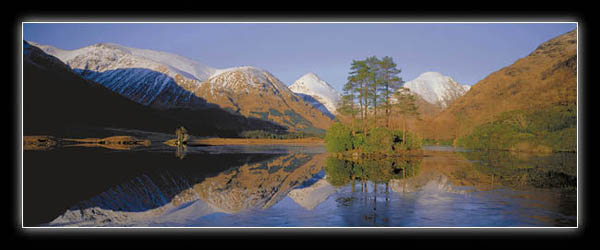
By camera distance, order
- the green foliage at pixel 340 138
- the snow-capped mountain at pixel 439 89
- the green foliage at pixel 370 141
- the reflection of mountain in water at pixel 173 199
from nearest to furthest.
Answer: the reflection of mountain in water at pixel 173 199 < the green foliage at pixel 370 141 < the green foliage at pixel 340 138 < the snow-capped mountain at pixel 439 89

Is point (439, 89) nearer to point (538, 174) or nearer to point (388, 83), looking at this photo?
point (388, 83)

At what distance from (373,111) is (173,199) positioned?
21873mm

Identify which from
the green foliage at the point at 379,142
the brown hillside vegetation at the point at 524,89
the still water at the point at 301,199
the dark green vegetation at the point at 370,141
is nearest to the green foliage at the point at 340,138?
the dark green vegetation at the point at 370,141

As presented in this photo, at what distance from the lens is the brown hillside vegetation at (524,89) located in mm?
14547

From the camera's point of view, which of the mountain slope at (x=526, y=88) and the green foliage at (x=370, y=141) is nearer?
the mountain slope at (x=526, y=88)

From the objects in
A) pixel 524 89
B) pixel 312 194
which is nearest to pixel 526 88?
pixel 524 89

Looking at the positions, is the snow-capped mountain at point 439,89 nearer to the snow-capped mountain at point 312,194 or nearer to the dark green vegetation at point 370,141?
the dark green vegetation at point 370,141

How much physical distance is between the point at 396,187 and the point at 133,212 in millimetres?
8654

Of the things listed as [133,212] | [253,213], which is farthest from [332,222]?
[133,212]

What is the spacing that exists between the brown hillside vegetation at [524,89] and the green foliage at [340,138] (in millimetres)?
9132

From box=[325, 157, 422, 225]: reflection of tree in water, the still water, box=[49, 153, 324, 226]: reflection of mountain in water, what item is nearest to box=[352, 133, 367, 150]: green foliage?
box=[325, 157, 422, 225]: reflection of tree in water

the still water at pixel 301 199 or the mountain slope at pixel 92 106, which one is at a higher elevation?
the mountain slope at pixel 92 106

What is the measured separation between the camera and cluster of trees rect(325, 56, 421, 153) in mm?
28016

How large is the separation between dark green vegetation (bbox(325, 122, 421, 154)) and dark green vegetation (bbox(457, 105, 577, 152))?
638 centimetres
